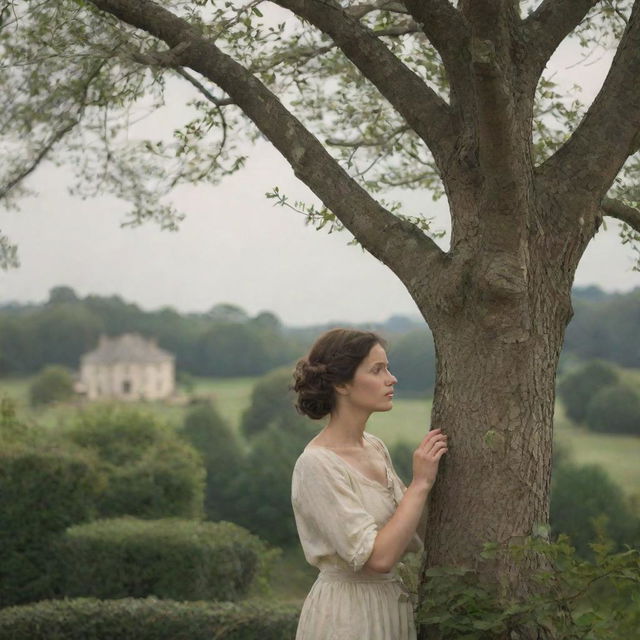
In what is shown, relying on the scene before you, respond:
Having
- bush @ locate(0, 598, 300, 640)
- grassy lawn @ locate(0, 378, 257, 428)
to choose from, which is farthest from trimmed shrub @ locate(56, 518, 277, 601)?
grassy lawn @ locate(0, 378, 257, 428)

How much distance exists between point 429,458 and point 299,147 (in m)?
1.38

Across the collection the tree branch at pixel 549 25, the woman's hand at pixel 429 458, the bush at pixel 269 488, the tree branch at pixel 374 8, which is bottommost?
the bush at pixel 269 488

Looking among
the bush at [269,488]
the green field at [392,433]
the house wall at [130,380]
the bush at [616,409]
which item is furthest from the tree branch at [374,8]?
the house wall at [130,380]

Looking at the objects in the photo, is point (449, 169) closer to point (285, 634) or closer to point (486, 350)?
point (486, 350)

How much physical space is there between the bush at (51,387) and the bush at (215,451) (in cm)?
471

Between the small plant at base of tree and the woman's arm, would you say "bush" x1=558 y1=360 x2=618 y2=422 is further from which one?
the woman's arm

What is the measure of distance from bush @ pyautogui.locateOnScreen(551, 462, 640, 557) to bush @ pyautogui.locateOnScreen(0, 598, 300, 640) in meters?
25.6

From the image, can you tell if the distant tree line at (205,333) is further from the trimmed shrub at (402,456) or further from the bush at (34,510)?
the bush at (34,510)

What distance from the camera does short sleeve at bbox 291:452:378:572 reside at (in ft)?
11.3

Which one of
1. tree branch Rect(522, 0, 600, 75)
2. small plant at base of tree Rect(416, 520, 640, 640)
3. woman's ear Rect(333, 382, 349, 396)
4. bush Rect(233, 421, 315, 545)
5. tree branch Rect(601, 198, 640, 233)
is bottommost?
bush Rect(233, 421, 315, 545)

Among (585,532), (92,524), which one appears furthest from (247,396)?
(92,524)

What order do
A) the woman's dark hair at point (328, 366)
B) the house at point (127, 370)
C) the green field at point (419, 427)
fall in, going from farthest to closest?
the house at point (127, 370) → the green field at point (419, 427) → the woman's dark hair at point (328, 366)

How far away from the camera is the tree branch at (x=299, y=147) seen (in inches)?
158

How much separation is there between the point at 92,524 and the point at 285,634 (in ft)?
9.93
